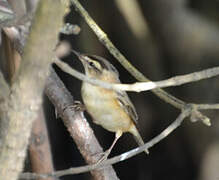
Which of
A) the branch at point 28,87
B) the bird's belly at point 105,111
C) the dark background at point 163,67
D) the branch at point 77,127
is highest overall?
the dark background at point 163,67

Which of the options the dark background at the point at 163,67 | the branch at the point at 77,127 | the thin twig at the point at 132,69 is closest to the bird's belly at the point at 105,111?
the branch at the point at 77,127

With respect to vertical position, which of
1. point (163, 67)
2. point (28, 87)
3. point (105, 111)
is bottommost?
point (28, 87)

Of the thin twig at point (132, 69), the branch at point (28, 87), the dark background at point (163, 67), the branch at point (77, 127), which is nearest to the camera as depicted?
the branch at point (28, 87)

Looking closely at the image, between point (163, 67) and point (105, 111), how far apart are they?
2360 mm

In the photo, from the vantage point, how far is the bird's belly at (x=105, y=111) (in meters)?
3.35

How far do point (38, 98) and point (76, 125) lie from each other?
1205 mm

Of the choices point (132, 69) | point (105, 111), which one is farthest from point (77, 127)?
point (105, 111)

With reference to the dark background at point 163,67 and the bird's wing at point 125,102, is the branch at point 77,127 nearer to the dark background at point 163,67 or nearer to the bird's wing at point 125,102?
the bird's wing at point 125,102

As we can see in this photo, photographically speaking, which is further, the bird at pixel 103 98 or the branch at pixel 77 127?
the bird at pixel 103 98

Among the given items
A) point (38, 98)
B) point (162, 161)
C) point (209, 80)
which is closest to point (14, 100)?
point (38, 98)

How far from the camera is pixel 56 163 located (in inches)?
249

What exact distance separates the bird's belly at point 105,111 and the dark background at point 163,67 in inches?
81.0

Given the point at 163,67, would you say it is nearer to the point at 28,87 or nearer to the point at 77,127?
the point at 77,127

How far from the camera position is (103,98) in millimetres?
3463
